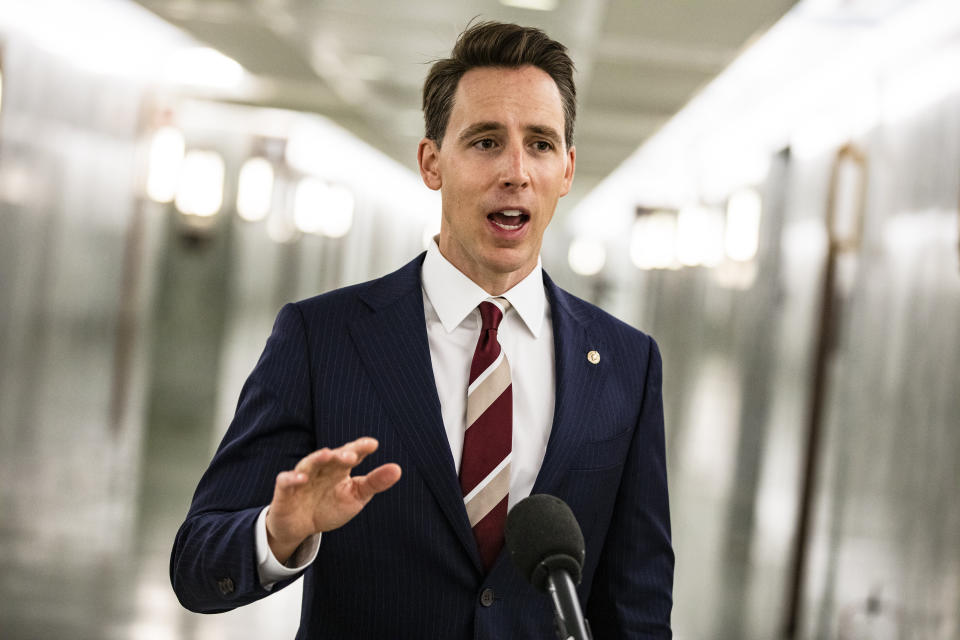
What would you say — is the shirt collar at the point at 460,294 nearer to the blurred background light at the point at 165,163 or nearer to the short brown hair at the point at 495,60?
the short brown hair at the point at 495,60

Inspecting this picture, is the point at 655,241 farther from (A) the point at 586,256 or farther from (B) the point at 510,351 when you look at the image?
(B) the point at 510,351

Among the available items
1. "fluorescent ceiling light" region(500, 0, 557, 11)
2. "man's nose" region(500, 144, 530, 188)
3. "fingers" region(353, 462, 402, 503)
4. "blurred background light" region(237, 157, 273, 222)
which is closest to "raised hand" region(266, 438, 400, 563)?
"fingers" region(353, 462, 402, 503)

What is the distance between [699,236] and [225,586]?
26.4 ft

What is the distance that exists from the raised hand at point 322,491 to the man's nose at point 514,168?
0.58 metres

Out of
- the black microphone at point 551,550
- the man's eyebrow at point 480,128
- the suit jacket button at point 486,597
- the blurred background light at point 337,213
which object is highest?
the blurred background light at point 337,213

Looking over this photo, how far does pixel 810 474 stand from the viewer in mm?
5246

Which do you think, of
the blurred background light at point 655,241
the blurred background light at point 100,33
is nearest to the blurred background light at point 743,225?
the blurred background light at point 655,241

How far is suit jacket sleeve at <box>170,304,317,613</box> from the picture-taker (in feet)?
4.32

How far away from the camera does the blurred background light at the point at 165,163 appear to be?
Answer: 10.3 metres

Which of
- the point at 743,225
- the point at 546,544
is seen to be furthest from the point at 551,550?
the point at 743,225

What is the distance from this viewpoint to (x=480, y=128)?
156 cm

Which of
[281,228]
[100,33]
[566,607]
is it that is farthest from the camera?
[281,228]

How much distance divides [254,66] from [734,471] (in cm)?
551

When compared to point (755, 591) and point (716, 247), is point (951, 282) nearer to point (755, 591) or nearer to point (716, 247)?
point (755, 591)
